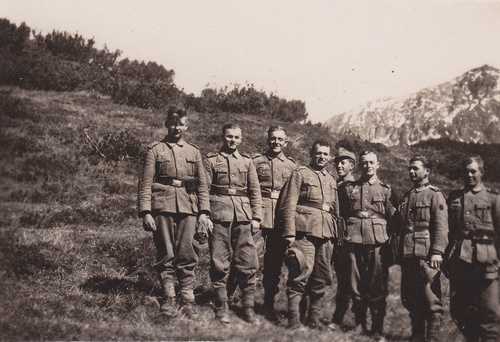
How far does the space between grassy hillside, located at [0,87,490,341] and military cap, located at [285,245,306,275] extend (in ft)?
2.05

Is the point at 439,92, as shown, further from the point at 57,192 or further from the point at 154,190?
the point at 154,190

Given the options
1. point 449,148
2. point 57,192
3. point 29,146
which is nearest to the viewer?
point 57,192

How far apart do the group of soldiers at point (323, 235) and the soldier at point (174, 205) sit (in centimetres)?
1

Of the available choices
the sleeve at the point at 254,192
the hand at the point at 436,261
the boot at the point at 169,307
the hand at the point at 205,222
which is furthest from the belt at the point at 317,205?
the boot at the point at 169,307

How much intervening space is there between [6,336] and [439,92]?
21936 mm

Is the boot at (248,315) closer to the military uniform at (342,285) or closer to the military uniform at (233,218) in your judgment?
the military uniform at (233,218)

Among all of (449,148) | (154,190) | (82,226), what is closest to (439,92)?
(449,148)

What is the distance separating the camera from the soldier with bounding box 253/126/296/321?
6086 millimetres

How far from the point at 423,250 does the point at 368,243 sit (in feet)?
1.95

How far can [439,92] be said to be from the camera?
76.0 feet

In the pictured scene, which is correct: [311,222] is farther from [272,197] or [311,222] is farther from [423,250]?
[423,250]

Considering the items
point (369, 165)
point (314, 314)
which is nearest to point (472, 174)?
point (369, 165)

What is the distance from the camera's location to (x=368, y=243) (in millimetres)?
5723

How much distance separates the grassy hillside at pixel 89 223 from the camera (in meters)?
5.04
